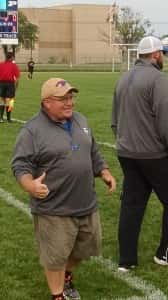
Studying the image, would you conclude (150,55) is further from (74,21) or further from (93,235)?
(74,21)

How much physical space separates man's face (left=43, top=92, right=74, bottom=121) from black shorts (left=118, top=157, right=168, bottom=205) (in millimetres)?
1219

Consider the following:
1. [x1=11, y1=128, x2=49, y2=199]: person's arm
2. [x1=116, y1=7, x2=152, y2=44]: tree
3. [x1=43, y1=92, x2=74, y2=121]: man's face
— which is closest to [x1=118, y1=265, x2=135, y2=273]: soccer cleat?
[x1=11, y1=128, x2=49, y2=199]: person's arm

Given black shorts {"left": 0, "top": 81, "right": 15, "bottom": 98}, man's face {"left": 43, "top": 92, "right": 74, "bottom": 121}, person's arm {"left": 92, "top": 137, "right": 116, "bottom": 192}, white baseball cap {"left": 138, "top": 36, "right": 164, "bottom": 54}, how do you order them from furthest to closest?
black shorts {"left": 0, "top": 81, "right": 15, "bottom": 98}
white baseball cap {"left": 138, "top": 36, "right": 164, "bottom": 54}
person's arm {"left": 92, "top": 137, "right": 116, "bottom": 192}
man's face {"left": 43, "top": 92, "right": 74, "bottom": 121}

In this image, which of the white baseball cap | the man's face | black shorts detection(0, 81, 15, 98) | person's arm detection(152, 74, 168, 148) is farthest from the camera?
black shorts detection(0, 81, 15, 98)

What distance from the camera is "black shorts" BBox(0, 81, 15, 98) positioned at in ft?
57.5

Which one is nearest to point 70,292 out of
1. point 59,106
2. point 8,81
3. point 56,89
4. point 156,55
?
point 59,106

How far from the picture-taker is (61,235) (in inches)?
172

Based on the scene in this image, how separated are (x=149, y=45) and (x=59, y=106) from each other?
129 cm

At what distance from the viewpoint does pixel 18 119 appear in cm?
1772

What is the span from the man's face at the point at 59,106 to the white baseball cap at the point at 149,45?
117 cm

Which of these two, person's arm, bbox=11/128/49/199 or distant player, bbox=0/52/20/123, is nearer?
person's arm, bbox=11/128/49/199

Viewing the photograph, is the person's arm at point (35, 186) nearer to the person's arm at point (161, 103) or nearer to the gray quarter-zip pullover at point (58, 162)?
the gray quarter-zip pullover at point (58, 162)

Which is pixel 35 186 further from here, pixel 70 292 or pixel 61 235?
pixel 70 292

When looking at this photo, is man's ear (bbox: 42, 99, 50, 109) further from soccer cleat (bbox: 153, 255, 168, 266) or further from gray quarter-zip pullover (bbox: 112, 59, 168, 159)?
soccer cleat (bbox: 153, 255, 168, 266)
